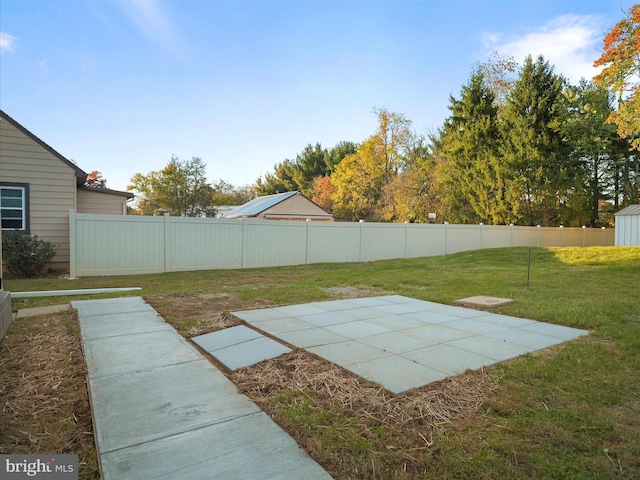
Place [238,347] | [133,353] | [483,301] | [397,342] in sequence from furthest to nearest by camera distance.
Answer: [483,301], [397,342], [238,347], [133,353]

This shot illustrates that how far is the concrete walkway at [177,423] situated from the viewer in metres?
1.77

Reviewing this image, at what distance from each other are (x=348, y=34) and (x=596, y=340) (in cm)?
1049

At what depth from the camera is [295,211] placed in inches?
952

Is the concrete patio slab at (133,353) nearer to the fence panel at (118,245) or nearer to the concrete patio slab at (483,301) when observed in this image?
the concrete patio slab at (483,301)

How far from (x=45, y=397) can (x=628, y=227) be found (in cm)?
2097

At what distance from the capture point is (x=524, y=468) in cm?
181

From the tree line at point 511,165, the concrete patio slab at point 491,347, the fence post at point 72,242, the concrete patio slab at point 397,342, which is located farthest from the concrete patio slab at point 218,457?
the tree line at point 511,165

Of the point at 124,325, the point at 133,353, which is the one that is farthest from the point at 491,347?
the point at 124,325

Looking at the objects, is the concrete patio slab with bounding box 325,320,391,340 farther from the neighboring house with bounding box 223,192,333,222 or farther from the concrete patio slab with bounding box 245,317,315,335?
the neighboring house with bounding box 223,192,333,222

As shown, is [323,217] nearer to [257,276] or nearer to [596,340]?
[257,276]

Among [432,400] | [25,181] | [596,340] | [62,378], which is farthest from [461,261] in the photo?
[25,181]

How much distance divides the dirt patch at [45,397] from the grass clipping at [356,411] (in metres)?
1.02

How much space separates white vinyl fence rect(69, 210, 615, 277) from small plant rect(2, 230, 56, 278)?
1.01m

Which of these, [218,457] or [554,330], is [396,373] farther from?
[554,330]
